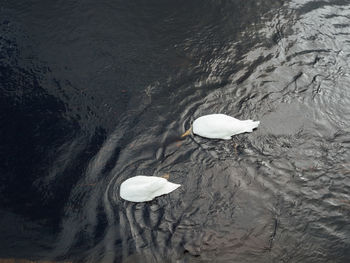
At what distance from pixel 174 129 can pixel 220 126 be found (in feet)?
A: 2.11

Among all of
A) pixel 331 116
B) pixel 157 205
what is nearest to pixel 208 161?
pixel 157 205

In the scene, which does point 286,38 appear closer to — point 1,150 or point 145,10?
point 145,10

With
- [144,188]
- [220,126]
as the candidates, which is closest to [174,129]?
[220,126]

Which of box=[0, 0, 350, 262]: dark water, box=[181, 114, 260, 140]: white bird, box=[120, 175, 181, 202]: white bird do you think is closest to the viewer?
box=[0, 0, 350, 262]: dark water

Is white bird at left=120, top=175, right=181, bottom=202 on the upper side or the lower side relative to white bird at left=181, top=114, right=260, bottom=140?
lower

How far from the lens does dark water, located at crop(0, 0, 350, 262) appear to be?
357 centimetres

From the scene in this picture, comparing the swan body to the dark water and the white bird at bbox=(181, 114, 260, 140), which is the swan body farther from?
the dark water

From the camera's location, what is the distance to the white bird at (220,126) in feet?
13.8

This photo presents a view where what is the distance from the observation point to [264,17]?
5918 mm

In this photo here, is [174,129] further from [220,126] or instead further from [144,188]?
[144,188]

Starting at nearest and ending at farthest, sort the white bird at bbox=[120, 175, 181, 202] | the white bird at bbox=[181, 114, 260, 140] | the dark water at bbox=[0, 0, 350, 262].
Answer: the dark water at bbox=[0, 0, 350, 262] < the white bird at bbox=[120, 175, 181, 202] < the white bird at bbox=[181, 114, 260, 140]

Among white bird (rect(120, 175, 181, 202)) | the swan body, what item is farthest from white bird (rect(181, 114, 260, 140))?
white bird (rect(120, 175, 181, 202))

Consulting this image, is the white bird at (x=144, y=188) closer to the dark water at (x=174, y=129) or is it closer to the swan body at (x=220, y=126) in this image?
the dark water at (x=174, y=129)

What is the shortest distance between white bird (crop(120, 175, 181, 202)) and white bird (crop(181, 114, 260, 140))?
0.79 meters
